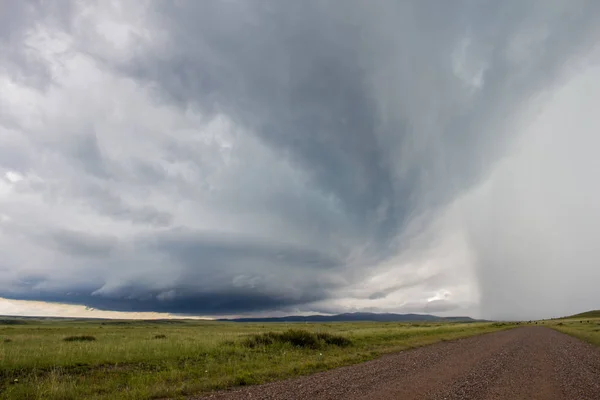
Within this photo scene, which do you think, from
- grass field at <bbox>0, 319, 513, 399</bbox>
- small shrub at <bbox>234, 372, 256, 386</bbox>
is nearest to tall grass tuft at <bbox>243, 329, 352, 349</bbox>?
grass field at <bbox>0, 319, 513, 399</bbox>

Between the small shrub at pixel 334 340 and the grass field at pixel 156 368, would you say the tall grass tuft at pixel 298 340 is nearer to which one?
the small shrub at pixel 334 340

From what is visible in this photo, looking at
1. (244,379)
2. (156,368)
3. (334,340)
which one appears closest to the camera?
(244,379)

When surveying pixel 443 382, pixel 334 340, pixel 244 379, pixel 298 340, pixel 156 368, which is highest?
pixel 298 340

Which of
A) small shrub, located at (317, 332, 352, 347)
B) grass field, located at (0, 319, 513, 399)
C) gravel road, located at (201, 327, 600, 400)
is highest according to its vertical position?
small shrub, located at (317, 332, 352, 347)

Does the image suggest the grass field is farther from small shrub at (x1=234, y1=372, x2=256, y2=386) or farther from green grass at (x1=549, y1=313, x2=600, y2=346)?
green grass at (x1=549, y1=313, x2=600, y2=346)

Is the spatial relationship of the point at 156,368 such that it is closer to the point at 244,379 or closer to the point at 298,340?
the point at 244,379

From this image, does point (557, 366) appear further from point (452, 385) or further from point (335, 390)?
point (335, 390)

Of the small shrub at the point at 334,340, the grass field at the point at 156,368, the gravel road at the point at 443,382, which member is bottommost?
the grass field at the point at 156,368

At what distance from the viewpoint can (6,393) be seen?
39.8 feet

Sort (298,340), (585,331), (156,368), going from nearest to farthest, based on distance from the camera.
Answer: (156,368)
(298,340)
(585,331)

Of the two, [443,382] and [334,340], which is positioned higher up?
[334,340]

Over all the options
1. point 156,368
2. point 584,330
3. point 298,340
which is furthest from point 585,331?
point 156,368

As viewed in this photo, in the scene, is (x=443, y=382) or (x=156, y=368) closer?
(x=443, y=382)

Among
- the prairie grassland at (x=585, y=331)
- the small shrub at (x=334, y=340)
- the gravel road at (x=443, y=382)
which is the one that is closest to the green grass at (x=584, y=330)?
the prairie grassland at (x=585, y=331)
